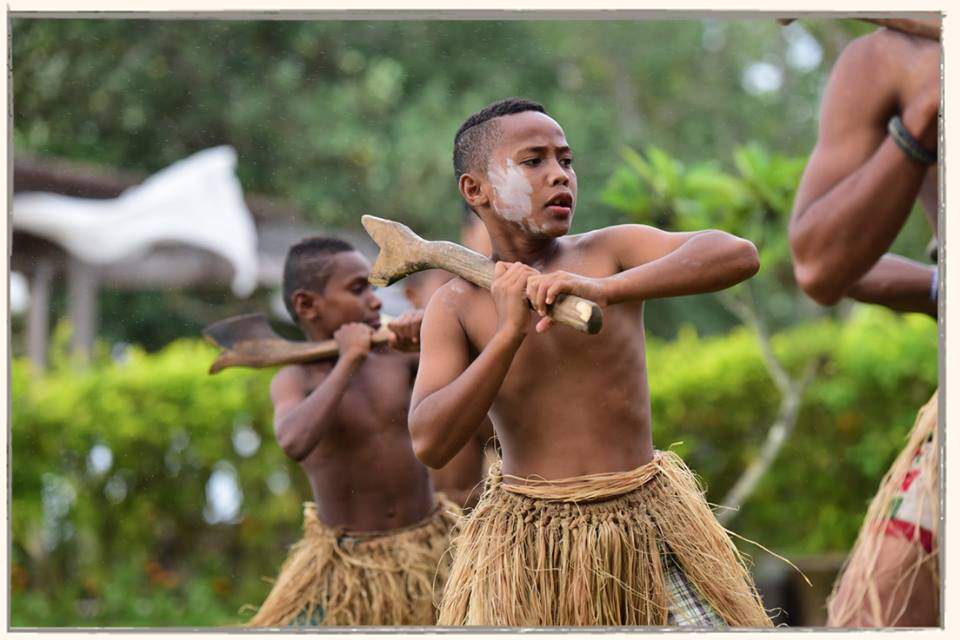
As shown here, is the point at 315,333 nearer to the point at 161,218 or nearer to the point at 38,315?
the point at 161,218

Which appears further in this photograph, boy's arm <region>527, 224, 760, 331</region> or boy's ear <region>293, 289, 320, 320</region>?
boy's ear <region>293, 289, 320, 320</region>

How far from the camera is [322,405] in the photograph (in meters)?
3.13

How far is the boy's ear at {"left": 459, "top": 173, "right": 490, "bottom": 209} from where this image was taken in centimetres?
241

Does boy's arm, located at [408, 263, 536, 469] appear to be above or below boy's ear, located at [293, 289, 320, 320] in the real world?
below

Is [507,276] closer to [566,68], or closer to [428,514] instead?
[428,514]

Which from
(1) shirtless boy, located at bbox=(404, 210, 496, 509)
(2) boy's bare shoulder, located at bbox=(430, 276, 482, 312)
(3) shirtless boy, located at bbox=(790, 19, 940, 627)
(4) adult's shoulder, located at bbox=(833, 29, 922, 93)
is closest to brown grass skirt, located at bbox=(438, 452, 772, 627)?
(2) boy's bare shoulder, located at bbox=(430, 276, 482, 312)

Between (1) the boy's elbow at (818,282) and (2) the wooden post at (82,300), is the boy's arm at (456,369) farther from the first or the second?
(2) the wooden post at (82,300)

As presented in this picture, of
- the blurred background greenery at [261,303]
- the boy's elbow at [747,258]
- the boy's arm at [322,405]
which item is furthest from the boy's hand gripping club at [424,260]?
the blurred background greenery at [261,303]

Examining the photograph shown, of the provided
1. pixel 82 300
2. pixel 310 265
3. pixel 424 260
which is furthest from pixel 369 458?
pixel 82 300

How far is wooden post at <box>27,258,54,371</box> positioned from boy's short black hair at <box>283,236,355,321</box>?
4431 mm

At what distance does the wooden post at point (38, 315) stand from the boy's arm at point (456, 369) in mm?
5590

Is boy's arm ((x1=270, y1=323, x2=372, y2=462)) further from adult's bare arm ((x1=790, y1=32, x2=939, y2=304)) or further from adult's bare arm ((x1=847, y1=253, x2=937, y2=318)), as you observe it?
adult's bare arm ((x1=847, y1=253, x2=937, y2=318))

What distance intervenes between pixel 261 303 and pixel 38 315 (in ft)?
8.21

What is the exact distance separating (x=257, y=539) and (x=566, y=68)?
686 centimetres
